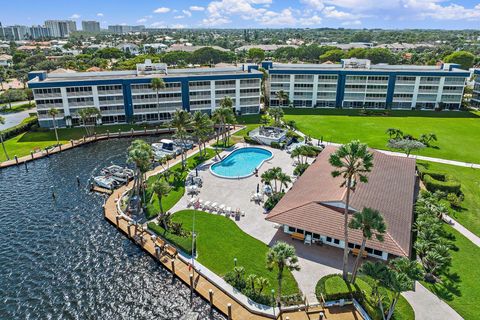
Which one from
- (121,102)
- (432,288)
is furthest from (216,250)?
(121,102)

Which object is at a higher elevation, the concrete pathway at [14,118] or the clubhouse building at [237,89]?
the clubhouse building at [237,89]

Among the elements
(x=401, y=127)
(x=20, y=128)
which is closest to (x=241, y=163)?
(x=401, y=127)

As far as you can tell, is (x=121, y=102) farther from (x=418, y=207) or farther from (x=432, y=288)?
(x=432, y=288)

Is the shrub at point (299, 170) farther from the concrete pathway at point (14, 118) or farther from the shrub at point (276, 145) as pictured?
the concrete pathway at point (14, 118)

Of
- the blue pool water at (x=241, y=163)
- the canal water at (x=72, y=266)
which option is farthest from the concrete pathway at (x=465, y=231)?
the canal water at (x=72, y=266)

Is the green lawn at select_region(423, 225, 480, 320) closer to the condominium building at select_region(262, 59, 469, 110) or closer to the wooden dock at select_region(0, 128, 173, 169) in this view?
the wooden dock at select_region(0, 128, 173, 169)
